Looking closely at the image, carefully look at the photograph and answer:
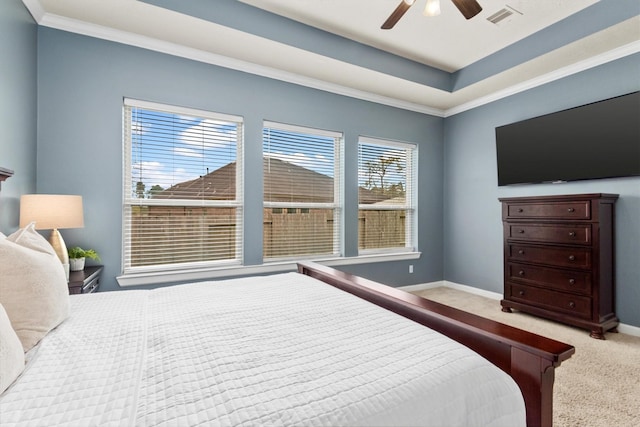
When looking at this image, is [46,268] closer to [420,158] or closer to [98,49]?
[98,49]

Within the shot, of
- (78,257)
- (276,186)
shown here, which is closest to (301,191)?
(276,186)

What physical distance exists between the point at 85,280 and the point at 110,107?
1514mm

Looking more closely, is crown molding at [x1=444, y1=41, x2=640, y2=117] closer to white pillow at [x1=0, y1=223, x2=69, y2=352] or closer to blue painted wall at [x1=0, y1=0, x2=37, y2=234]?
white pillow at [x1=0, y1=223, x2=69, y2=352]

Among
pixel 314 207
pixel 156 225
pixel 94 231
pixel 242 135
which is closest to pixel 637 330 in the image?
pixel 314 207

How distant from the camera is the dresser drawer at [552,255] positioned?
9.50 feet

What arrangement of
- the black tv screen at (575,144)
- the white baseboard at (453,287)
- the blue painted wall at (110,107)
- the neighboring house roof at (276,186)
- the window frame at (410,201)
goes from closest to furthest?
the blue painted wall at (110,107) → the black tv screen at (575,144) → the neighboring house roof at (276,186) → the white baseboard at (453,287) → the window frame at (410,201)

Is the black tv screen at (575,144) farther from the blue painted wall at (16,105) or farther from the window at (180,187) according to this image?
the blue painted wall at (16,105)

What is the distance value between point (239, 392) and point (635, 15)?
378cm

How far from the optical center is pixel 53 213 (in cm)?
206

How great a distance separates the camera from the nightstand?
6.53 ft

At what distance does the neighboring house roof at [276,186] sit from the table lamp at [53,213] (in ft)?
2.56

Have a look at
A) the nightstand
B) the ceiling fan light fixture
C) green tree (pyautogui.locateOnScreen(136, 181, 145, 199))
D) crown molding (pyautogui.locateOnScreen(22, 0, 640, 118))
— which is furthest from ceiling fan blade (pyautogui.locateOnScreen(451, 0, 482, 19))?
the nightstand

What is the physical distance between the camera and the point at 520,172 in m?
3.70

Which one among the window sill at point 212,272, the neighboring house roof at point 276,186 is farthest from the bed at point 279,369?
the neighboring house roof at point 276,186
